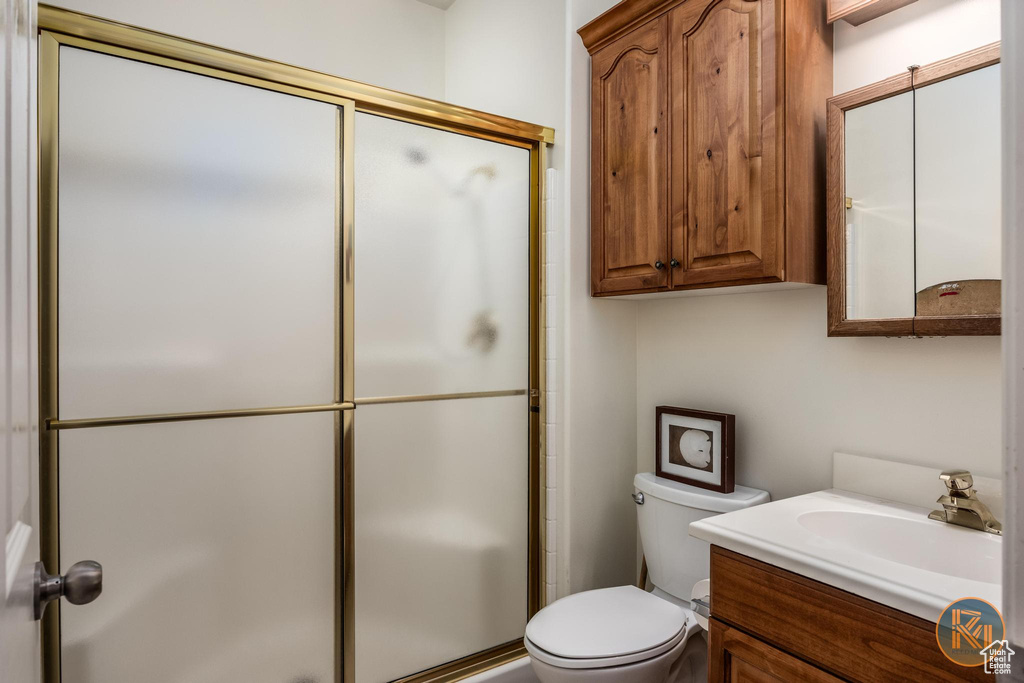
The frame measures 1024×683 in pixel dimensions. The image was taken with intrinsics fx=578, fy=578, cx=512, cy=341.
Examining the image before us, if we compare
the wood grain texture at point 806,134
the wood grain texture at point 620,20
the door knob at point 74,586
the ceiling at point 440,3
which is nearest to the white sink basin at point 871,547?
the wood grain texture at point 806,134

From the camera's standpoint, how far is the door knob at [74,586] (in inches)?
25.9

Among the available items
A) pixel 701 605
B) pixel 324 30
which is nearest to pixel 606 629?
pixel 701 605

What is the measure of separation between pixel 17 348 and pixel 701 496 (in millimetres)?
1582

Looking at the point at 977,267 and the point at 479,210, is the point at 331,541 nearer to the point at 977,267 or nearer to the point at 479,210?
the point at 479,210

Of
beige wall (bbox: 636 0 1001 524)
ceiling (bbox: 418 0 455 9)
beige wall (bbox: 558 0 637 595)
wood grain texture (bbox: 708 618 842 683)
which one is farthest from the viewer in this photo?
ceiling (bbox: 418 0 455 9)

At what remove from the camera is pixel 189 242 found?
1.43m

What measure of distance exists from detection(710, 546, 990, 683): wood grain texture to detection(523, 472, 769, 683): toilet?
296mm

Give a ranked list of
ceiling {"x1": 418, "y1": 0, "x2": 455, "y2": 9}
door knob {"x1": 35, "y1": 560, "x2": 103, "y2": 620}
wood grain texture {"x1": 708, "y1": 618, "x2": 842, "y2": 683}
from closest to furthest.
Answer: door knob {"x1": 35, "y1": 560, "x2": 103, "y2": 620}
wood grain texture {"x1": 708, "y1": 618, "x2": 842, "y2": 683}
ceiling {"x1": 418, "y1": 0, "x2": 455, "y2": 9}

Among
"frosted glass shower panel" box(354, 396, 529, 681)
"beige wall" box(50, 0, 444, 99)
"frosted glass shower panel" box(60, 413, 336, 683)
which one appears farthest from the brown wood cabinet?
"frosted glass shower panel" box(60, 413, 336, 683)

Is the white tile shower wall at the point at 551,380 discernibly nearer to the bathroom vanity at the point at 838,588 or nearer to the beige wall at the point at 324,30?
the bathroom vanity at the point at 838,588

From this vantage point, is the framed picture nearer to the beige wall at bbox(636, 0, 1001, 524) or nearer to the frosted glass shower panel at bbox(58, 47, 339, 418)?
the beige wall at bbox(636, 0, 1001, 524)

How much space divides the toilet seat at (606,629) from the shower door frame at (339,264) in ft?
1.35

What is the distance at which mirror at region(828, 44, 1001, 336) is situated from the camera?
1.22 metres

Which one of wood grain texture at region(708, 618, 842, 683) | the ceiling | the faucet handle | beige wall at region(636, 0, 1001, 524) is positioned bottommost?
wood grain texture at region(708, 618, 842, 683)
